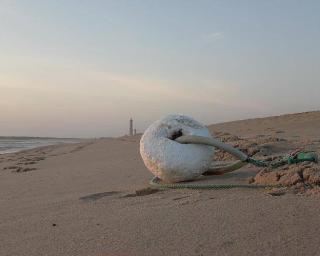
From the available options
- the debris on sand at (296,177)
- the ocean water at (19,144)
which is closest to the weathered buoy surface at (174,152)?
the debris on sand at (296,177)

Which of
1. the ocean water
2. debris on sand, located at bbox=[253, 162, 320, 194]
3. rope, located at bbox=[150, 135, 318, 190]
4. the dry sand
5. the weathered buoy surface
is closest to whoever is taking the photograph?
the dry sand

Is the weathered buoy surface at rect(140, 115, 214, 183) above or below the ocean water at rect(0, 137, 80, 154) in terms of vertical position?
above

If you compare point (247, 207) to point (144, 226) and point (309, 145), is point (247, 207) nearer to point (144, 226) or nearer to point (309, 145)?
point (144, 226)

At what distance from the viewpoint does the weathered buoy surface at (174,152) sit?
167 inches

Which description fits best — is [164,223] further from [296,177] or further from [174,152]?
[174,152]

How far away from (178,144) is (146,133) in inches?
15.9

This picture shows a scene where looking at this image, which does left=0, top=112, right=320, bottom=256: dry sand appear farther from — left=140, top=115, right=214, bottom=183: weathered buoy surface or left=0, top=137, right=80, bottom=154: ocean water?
left=0, top=137, right=80, bottom=154: ocean water

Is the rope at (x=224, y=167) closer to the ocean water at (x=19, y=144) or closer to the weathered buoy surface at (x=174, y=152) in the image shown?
the weathered buoy surface at (x=174, y=152)

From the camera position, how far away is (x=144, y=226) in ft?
9.06

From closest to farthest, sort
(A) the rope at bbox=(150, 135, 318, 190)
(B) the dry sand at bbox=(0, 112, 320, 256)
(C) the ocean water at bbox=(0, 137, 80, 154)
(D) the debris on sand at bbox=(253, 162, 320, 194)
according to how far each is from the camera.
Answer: (B) the dry sand at bbox=(0, 112, 320, 256) < (D) the debris on sand at bbox=(253, 162, 320, 194) < (A) the rope at bbox=(150, 135, 318, 190) < (C) the ocean water at bbox=(0, 137, 80, 154)

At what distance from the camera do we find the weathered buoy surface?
13.9 feet

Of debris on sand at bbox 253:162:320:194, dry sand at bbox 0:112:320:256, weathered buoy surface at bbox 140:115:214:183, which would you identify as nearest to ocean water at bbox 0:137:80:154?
weathered buoy surface at bbox 140:115:214:183

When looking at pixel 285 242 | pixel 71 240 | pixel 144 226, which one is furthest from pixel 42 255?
pixel 285 242

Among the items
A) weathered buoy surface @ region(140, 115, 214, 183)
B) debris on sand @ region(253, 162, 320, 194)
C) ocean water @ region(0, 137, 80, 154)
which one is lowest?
ocean water @ region(0, 137, 80, 154)
